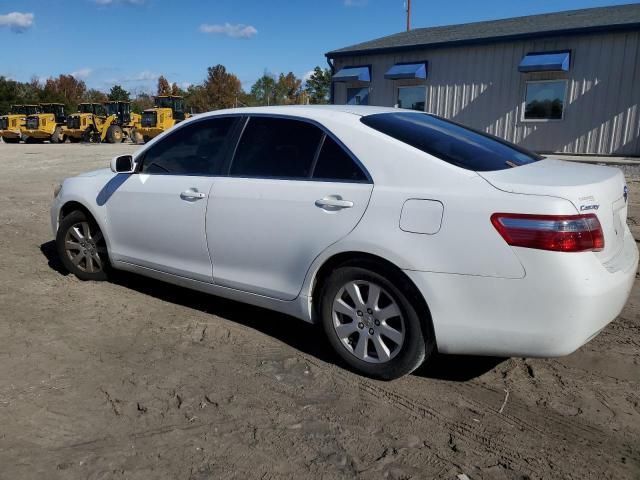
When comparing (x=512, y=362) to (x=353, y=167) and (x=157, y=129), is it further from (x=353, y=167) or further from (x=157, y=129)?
(x=157, y=129)

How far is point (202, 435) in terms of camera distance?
2.73 m

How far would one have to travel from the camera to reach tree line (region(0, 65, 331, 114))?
53906 millimetres

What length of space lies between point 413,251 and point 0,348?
9.30ft

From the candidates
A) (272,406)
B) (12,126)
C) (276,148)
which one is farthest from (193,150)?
(12,126)

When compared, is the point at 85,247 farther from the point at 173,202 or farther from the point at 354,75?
the point at 354,75

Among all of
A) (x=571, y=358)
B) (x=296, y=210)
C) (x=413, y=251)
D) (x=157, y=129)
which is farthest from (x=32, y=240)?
(x=157, y=129)

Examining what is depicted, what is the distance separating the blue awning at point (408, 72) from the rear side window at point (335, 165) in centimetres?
1538

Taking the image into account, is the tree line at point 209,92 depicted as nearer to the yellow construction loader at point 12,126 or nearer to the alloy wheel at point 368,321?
the yellow construction loader at point 12,126

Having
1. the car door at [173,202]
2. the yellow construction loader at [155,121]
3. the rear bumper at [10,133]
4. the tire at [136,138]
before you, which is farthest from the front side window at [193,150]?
the rear bumper at [10,133]

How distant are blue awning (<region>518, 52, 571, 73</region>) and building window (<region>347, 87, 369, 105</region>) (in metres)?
5.86

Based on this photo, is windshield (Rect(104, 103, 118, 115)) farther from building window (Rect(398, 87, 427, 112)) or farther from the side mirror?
the side mirror

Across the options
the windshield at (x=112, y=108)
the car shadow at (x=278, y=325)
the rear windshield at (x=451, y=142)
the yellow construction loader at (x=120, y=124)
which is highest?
the windshield at (x=112, y=108)

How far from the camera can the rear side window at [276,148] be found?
11.7 feet

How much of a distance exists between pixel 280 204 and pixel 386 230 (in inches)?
31.4
